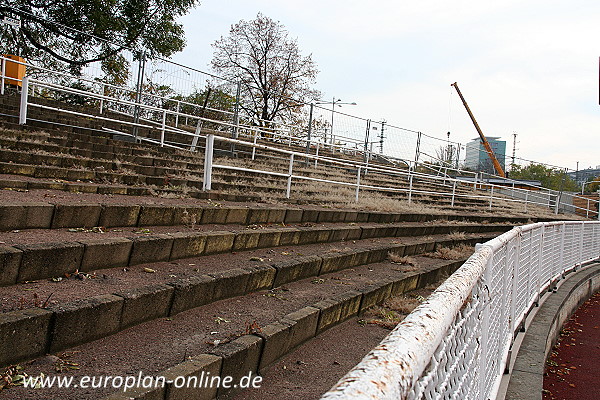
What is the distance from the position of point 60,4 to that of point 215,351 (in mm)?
16184

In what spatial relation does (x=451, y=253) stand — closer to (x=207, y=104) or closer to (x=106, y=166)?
(x=106, y=166)

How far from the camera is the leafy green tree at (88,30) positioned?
13.7 meters

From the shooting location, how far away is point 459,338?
1622 millimetres

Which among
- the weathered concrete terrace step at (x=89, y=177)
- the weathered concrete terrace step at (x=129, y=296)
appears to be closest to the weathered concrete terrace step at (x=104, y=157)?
the weathered concrete terrace step at (x=89, y=177)

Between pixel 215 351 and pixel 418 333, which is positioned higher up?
pixel 418 333

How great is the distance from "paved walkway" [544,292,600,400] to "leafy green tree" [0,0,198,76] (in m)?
11.9

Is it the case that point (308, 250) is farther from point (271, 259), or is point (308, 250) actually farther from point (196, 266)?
point (196, 266)

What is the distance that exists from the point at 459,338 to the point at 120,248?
2.80 meters

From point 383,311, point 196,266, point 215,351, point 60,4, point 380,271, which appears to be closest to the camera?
point 215,351

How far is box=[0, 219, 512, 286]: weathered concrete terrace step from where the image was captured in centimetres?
297

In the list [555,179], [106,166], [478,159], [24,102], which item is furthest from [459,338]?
[555,179]

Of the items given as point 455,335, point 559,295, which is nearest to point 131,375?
point 455,335

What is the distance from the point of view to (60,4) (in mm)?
15227

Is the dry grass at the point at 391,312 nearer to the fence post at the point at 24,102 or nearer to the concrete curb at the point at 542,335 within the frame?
the concrete curb at the point at 542,335
